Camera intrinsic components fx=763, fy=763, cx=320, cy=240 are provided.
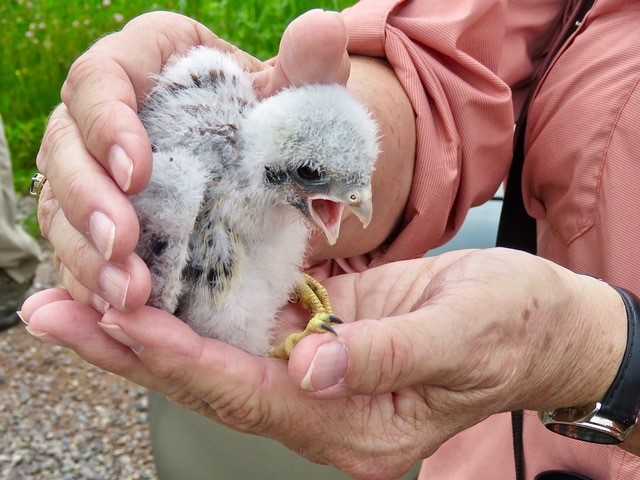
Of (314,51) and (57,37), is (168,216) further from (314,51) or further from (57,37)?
(57,37)

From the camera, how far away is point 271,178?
1662 millimetres

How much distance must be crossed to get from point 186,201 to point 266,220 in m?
0.23

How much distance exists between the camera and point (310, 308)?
75.3 inches

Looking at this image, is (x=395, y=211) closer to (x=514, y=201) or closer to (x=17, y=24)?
(x=514, y=201)

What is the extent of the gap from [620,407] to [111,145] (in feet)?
3.85

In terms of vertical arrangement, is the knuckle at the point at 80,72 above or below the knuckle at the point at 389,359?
above

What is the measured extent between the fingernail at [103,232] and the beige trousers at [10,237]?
134 inches

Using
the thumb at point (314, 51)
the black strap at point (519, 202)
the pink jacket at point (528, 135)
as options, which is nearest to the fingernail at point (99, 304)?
the thumb at point (314, 51)

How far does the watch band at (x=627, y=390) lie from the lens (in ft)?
5.28

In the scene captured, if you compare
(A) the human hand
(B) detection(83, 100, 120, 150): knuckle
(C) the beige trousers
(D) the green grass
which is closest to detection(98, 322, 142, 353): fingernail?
(A) the human hand

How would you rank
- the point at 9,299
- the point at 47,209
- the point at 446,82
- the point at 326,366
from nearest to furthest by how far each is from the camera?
1. the point at 326,366
2. the point at 47,209
3. the point at 446,82
4. the point at 9,299

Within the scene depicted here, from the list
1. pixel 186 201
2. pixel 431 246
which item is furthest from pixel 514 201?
pixel 186 201

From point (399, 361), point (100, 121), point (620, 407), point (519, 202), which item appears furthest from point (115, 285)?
point (519, 202)

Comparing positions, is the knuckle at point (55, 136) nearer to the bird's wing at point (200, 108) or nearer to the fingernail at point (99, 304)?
the bird's wing at point (200, 108)
